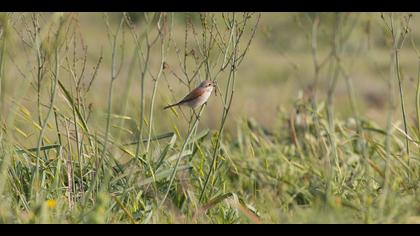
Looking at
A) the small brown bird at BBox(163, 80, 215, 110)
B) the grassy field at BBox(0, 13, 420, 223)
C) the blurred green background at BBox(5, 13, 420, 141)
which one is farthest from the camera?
the blurred green background at BBox(5, 13, 420, 141)

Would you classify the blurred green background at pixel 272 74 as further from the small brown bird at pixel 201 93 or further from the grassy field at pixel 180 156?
the small brown bird at pixel 201 93

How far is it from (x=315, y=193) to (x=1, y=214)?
157 cm

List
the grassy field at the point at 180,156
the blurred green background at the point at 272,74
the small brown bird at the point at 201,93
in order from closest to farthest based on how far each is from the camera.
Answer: the grassy field at the point at 180,156
the small brown bird at the point at 201,93
the blurred green background at the point at 272,74

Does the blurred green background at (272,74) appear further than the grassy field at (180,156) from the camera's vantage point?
Yes

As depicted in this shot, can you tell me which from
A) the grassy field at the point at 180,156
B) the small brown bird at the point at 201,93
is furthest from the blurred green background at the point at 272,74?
the small brown bird at the point at 201,93

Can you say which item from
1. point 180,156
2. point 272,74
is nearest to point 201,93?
point 180,156

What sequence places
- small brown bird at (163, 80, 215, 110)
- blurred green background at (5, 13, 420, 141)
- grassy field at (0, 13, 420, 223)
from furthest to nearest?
blurred green background at (5, 13, 420, 141) → small brown bird at (163, 80, 215, 110) → grassy field at (0, 13, 420, 223)

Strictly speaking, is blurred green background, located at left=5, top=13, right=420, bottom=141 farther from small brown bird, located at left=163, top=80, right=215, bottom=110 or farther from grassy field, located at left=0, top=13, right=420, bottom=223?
small brown bird, located at left=163, top=80, right=215, bottom=110

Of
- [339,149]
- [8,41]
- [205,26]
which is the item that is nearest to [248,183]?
[339,149]

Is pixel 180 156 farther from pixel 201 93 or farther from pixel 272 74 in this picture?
pixel 272 74

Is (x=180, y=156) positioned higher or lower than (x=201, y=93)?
lower

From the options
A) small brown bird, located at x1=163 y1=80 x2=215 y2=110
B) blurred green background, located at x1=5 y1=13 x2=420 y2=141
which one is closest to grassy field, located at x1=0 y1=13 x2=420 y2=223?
small brown bird, located at x1=163 y1=80 x2=215 y2=110

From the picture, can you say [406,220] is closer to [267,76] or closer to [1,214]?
[1,214]

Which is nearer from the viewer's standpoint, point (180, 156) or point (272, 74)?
point (180, 156)
